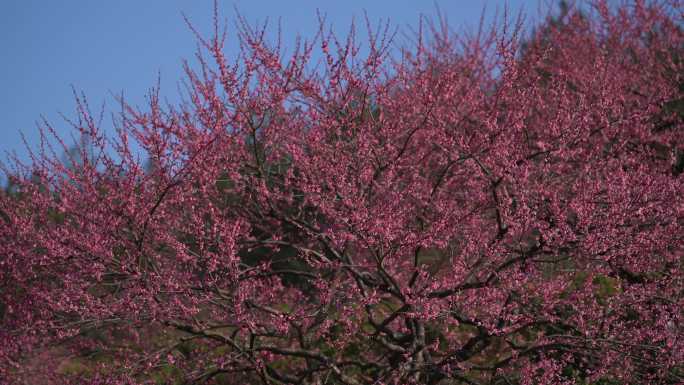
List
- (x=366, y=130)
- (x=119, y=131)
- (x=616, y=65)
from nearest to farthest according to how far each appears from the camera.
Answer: (x=119, y=131) → (x=366, y=130) → (x=616, y=65)

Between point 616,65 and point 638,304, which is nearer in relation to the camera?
point 638,304

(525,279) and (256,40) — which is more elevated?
(256,40)

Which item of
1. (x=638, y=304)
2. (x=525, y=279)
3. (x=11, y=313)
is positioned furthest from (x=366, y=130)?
(x=11, y=313)

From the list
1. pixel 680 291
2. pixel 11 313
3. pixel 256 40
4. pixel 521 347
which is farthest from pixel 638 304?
pixel 11 313

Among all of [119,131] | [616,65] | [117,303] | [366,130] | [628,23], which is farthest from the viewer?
[628,23]

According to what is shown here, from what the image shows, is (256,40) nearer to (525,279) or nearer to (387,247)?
(387,247)

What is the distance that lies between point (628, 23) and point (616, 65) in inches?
84.8

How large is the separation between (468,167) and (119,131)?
3292mm

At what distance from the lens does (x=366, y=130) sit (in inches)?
241

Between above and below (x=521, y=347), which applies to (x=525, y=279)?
above

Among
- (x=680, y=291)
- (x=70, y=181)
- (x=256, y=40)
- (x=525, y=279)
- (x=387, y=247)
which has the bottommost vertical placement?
(x=680, y=291)

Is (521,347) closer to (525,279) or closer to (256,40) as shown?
(525,279)

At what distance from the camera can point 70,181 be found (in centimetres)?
605

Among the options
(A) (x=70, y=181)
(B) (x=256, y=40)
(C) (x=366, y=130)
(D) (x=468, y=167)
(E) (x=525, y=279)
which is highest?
(B) (x=256, y=40)
